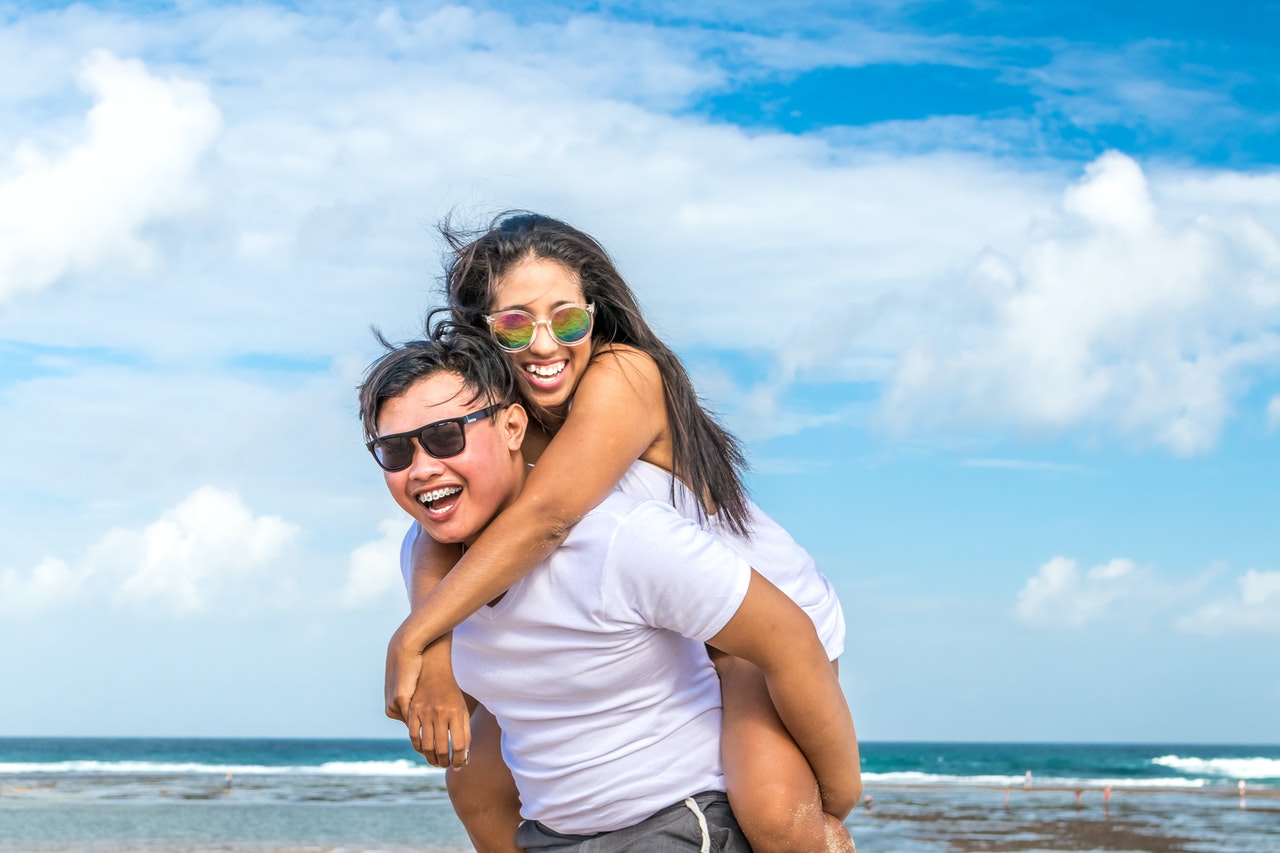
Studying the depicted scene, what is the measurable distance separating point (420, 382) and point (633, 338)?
862 millimetres

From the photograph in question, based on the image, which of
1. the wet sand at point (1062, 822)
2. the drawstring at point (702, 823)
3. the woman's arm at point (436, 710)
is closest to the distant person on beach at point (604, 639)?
the drawstring at point (702, 823)

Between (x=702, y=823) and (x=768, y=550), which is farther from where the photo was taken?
(x=768, y=550)

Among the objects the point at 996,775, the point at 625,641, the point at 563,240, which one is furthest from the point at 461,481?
the point at 996,775

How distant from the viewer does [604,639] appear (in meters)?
2.45

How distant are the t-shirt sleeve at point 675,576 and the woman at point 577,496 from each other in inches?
6.5

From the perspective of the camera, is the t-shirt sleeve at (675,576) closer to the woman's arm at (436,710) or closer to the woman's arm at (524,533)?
the woman's arm at (524,533)

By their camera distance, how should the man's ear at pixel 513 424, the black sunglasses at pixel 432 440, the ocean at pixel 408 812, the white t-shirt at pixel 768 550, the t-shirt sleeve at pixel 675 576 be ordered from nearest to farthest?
the t-shirt sleeve at pixel 675 576 → the black sunglasses at pixel 432 440 → the man's ear at pixel 513 424 → the white t-shirt at pixel 768 550 → the ocean at pixel 408 812

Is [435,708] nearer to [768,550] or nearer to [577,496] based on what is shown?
[577,496]

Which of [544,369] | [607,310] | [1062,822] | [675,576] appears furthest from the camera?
[1062,822]

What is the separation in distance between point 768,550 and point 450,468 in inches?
33.1

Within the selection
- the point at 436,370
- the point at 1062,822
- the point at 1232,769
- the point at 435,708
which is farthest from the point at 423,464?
the point at 1232,769

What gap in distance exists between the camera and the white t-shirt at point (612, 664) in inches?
93.5

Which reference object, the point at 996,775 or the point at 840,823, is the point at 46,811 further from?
the point at 996,775

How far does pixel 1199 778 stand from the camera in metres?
49.0
